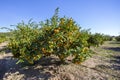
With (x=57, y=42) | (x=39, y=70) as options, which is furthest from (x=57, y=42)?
(x=39, y=70)

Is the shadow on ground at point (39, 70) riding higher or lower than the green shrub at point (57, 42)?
lower

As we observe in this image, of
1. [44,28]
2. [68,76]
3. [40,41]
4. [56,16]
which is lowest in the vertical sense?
[68,76]

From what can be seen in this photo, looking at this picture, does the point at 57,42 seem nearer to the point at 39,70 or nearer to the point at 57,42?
the point at 57,42

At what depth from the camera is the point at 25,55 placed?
289 inches

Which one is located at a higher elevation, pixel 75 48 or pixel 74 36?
pixel 74 36

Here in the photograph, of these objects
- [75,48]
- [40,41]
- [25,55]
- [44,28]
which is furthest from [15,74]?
[75,48]

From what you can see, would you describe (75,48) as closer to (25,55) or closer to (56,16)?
(56,16)

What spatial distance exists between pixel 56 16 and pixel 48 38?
1203mm

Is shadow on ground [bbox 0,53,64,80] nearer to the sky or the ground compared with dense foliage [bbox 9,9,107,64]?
nearer to the ground

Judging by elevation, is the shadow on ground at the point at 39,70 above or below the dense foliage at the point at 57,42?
below

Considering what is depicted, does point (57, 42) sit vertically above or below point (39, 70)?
above

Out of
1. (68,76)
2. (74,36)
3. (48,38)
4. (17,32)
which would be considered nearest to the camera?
(68,76)

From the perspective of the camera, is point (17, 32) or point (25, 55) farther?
point (17, 32)

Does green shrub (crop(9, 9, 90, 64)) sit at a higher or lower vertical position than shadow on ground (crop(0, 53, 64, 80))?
higher
